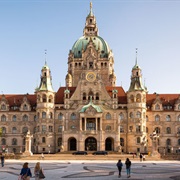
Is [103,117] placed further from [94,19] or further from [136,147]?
[94,19]

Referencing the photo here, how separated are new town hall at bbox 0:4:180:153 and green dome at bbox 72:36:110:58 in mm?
17333

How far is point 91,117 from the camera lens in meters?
95.8

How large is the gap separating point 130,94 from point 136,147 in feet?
47.7

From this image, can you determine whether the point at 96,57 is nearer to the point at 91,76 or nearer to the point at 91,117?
the point at 91,76

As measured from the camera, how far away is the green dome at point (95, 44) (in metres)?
120

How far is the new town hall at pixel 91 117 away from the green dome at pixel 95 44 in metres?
17.3

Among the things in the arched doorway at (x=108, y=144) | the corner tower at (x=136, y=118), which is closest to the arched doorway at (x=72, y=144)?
the arched doorway at (x=108, y=144)

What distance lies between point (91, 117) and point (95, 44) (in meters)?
33.1

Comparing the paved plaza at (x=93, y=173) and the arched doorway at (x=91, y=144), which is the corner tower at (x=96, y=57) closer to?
the arched doorway at (x=91, y=144)

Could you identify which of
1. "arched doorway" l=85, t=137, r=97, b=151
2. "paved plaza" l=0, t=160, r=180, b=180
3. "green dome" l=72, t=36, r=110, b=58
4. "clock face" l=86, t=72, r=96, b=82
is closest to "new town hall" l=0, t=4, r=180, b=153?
"arched doorway" l=85, t=137, r=97, b=151

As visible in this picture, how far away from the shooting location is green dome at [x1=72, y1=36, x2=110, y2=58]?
120 m

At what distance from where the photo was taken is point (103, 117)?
98.9 metres

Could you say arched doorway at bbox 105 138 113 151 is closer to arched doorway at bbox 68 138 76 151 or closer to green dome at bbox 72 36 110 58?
arched doorway at bbox 68 138 76 151

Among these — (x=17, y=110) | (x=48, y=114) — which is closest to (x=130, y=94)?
(x=48, y=114)
